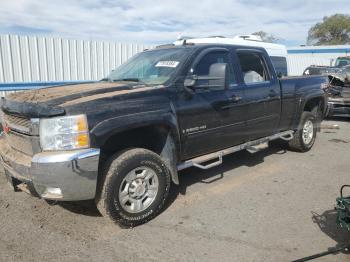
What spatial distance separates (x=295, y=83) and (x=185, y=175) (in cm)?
254

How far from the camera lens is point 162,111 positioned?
4.00 meters

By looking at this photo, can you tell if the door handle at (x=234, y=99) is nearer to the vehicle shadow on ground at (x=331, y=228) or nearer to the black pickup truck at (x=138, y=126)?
the black pickup truck at (x=138, y=126)

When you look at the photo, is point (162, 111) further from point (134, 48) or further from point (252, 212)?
point (134, 48)

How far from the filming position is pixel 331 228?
3826 millimetres

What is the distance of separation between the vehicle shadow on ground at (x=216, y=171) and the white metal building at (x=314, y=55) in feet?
80.3

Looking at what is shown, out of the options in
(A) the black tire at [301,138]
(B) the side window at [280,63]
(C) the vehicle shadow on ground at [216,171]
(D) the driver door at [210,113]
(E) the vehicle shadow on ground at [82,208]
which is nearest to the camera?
(E) the vehicle shadow on ground at [82,208]

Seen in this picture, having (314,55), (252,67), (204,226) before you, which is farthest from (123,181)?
(314,55)

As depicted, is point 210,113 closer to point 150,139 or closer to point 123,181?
point 150,139

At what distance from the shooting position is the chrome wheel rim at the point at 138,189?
379 cm

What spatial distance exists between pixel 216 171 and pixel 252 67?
1746 millimetres

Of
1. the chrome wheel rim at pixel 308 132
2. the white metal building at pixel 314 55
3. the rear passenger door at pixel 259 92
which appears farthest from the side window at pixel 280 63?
the white metal building at pixel 314 55

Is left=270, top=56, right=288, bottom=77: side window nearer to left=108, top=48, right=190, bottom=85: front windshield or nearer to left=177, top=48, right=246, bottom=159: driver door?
left=177, top=48, right=246, bottom=159: driver door

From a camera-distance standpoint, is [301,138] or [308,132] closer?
[301,138]

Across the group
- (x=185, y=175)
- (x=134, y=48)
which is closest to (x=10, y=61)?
(x=134, y=48)
